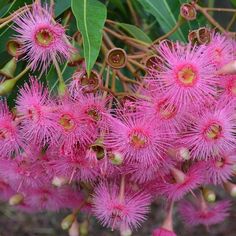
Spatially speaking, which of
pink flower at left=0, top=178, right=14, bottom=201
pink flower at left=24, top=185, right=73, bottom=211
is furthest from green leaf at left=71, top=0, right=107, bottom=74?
pink flower at left=0, top=178, right=14, bottom=201

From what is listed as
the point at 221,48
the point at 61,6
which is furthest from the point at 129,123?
the point at 61,6

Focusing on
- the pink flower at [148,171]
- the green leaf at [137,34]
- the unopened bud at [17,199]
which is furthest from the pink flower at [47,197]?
the green leaf at [137,34]

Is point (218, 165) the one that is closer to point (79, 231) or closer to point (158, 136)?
point (158, 136)

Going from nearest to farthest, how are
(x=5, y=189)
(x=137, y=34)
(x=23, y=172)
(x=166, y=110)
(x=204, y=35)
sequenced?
(x=166, y=110), (x=204, y=35), (x=23, y=172), (x=137, y=34), (x=5, y=189)

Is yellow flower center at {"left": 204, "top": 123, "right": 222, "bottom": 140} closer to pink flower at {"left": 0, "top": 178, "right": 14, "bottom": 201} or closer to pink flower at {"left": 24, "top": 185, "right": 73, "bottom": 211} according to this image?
pink flower at {"left": 24, "top": 185, "right": 73, "bottom": 211}

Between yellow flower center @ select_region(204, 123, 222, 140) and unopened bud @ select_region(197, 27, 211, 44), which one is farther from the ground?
unopened bud @ select_region(197, 27, 211, 44)

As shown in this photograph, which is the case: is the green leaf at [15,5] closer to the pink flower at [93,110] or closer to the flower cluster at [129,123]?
the flower cluster at [129,123]

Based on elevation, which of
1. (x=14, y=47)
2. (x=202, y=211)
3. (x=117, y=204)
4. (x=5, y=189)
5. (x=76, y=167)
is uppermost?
(x=14, y=47)

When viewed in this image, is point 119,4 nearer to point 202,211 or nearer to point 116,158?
point 202,211
